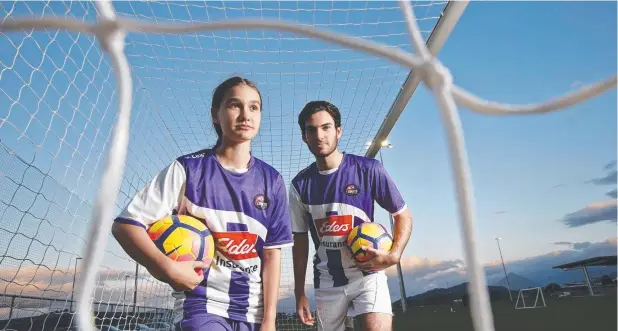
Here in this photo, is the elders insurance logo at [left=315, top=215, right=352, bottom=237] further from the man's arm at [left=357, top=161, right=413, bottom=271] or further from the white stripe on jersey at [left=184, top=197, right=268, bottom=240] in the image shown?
the white stripe on jersey at [left=184, top=197, right=268, bottom=240]

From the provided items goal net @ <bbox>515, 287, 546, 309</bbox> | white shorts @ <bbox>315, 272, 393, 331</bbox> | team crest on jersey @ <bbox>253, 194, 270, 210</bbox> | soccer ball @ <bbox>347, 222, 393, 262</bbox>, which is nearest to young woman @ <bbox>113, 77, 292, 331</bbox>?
team crest on jersey @ <bbox>253, 194, 270, 210</bbox>

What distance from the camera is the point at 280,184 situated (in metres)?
1.87

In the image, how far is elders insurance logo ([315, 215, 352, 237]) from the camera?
2.29 m

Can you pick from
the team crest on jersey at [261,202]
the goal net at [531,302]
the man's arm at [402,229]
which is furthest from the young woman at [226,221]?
the goal net at [531,302]

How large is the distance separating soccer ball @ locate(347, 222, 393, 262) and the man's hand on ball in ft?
0.08

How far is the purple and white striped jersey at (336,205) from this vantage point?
2277mm

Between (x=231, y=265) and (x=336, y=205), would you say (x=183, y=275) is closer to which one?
(x=231, y=265)

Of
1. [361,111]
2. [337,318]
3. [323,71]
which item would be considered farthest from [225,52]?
[337,318]

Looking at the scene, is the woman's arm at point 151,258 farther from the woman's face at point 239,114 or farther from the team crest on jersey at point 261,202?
the woman's face at point 239,114

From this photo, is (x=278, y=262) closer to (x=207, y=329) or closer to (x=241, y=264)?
(x=241, y=264)

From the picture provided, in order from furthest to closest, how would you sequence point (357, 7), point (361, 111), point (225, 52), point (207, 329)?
point (361, 111), point (225, 52), point (357, 7), point (207, 329)

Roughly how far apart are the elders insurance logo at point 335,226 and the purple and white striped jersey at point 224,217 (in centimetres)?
55

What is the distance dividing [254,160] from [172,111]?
2.47 m

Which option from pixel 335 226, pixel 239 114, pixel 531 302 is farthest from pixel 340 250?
pixel 531 302
